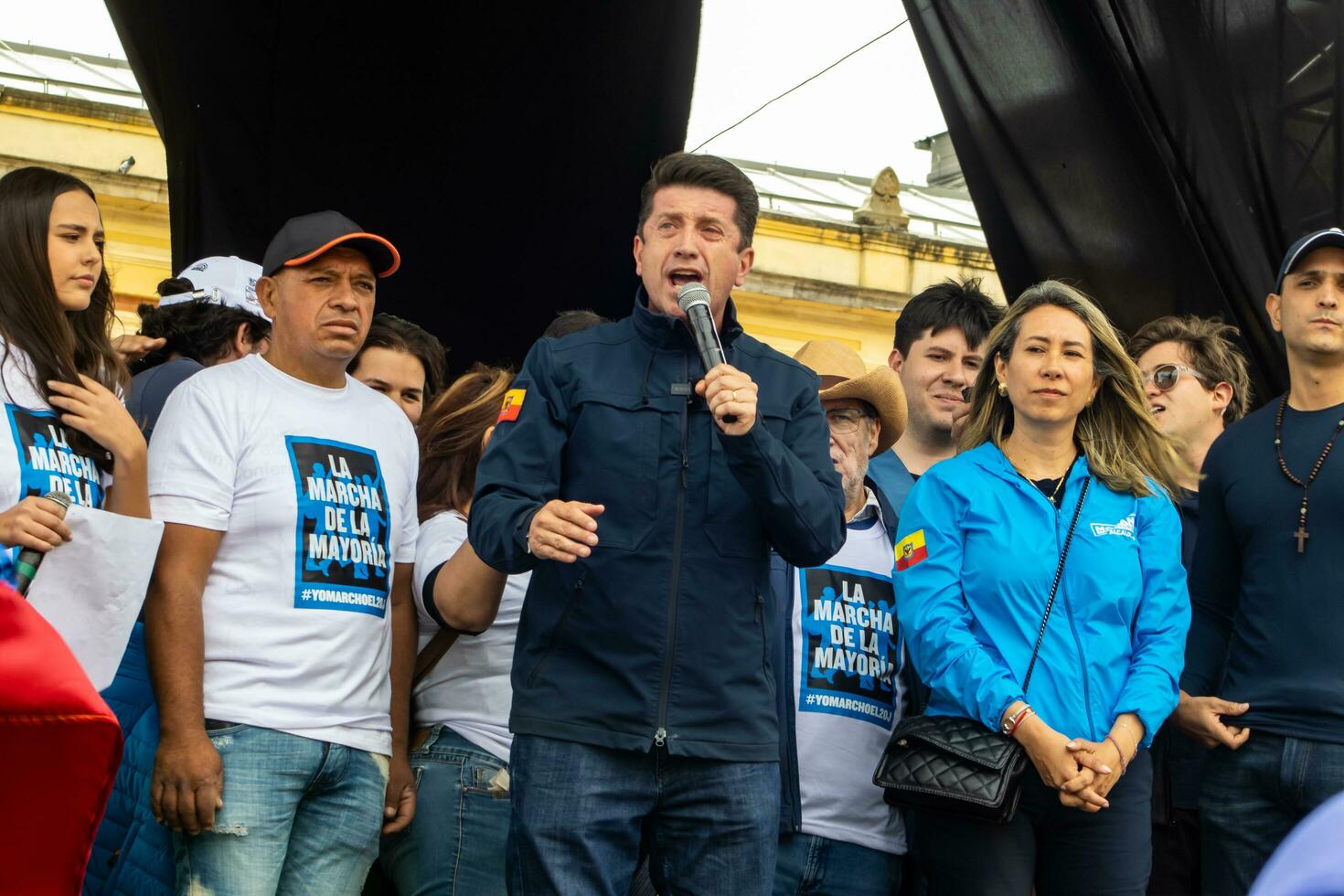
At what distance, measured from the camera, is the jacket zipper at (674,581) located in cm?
239

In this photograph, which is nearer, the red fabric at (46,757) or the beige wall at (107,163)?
the red fabric at (46,757)

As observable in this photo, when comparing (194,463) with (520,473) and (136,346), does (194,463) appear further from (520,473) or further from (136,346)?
(136,346)

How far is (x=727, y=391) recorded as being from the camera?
2260 mm

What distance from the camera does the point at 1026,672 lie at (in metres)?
2.99

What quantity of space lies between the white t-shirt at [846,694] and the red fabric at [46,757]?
2.26 metres

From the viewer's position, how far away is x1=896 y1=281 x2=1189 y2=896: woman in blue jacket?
290cm

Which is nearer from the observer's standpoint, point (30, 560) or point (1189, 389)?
point (30, 560)

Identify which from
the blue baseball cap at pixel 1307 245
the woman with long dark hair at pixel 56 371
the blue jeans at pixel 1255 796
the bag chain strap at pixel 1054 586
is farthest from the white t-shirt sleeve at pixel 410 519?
the blue baseball cap at pixel 1307 245

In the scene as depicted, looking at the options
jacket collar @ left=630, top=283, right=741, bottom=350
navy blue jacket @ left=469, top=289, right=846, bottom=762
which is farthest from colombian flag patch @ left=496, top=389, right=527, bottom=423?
jacket collar @ left=630, top=283, right=741, bottom=350

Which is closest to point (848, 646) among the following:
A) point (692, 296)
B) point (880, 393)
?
point (880, 393)

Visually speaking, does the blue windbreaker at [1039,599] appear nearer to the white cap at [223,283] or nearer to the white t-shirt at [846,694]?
the white t-shirt at [846,694]

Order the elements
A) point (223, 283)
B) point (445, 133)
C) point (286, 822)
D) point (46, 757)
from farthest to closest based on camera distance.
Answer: point (445, 133)
point (223, 283)
point (286, 822)
point (46, 757)

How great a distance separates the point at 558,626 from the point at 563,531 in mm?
281

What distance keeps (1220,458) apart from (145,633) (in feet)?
7.81
